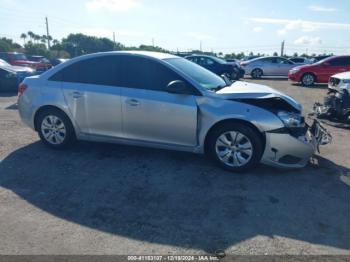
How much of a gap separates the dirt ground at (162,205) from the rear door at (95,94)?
1.82ft

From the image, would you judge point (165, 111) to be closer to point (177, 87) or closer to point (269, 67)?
point (177, 87)

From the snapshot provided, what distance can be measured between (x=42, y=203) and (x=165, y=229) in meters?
1.58

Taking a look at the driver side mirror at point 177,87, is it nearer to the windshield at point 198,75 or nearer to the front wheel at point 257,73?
the windshield at point 198,75

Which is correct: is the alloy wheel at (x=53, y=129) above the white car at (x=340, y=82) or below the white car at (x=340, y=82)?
below

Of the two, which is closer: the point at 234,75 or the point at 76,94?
the point at 76,94

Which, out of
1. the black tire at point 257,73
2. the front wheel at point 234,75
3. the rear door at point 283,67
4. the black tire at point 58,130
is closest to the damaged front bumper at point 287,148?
the black tire at point 58,130

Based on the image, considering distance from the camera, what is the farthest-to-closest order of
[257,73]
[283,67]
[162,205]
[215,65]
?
1. [257,73]
2. [283,67]
3. [215,65]
4. [162,205]

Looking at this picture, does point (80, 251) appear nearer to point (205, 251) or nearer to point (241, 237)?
point (205, 251)

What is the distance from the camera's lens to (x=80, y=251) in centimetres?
301

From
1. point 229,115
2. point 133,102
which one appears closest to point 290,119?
point 229,115

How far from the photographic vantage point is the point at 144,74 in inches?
202

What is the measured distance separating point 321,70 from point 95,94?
15156 mm

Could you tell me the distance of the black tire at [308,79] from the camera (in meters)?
17.4

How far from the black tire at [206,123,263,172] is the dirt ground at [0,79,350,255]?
0.49 ft
